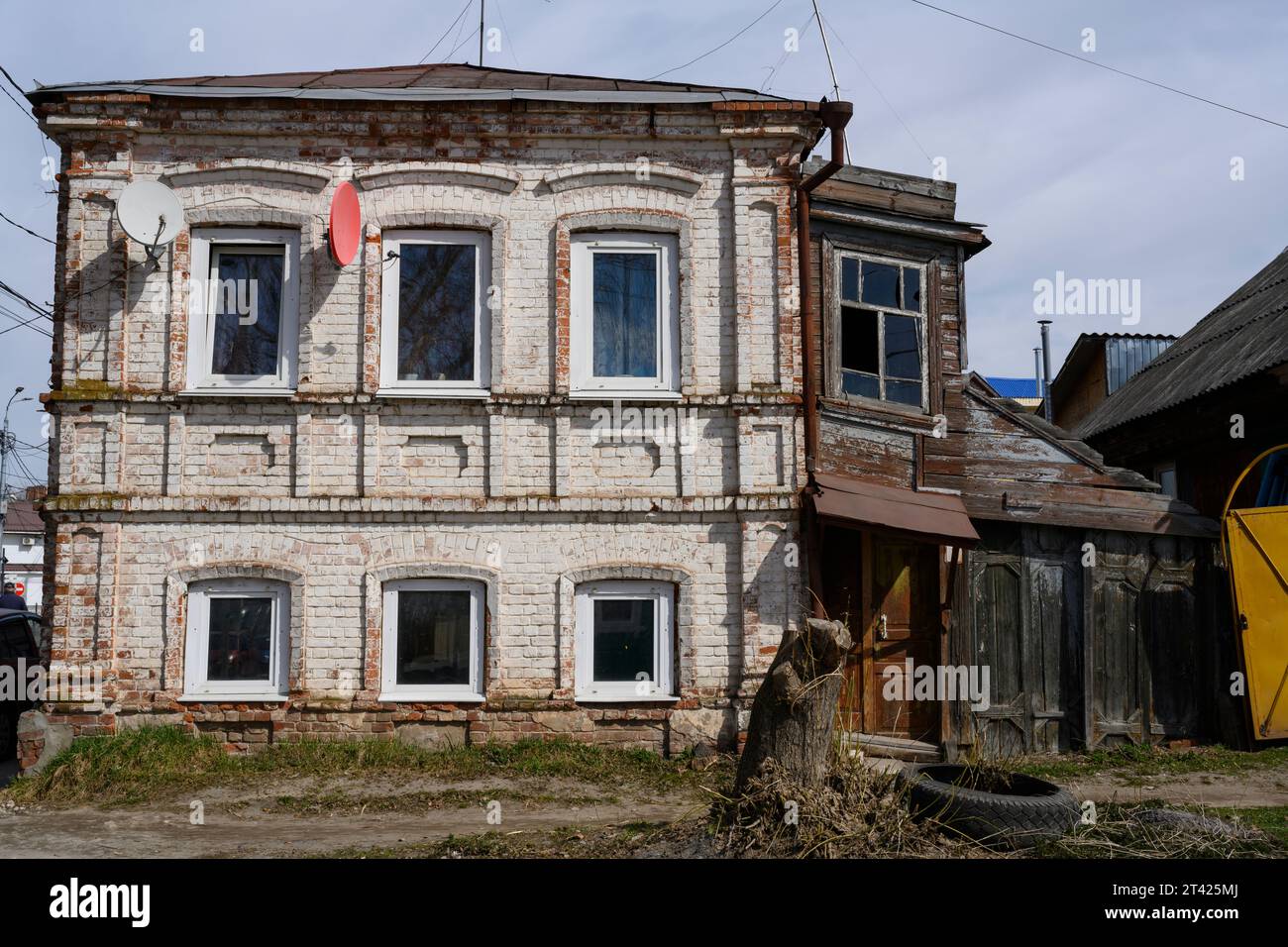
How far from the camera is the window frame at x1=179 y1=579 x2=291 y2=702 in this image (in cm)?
948

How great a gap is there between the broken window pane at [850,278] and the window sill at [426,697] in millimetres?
5204

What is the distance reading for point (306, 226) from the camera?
9.84 metres

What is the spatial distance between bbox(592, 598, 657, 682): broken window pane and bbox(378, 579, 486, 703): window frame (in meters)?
1.07

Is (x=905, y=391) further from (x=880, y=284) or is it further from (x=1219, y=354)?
(x=1219, y=354)

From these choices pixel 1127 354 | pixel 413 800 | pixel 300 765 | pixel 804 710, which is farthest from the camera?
pixel 1127 354

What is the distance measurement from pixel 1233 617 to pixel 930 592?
3.09 metres

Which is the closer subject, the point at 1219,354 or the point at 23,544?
the point at 1219,354

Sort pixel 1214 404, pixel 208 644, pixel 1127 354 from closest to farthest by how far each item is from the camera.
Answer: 1. pixel 208 644
2. pixel 1214 404
3. pixel 1127 354

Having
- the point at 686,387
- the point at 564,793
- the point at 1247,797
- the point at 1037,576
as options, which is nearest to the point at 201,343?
the point at 686,387

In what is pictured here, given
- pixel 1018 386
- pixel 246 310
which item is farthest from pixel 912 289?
pixel 1018 386

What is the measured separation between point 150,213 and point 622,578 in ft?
17.5

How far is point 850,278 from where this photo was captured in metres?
10.3

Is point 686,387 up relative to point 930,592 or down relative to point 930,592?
up

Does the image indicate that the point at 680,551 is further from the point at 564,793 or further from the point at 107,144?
the point at 107,144
